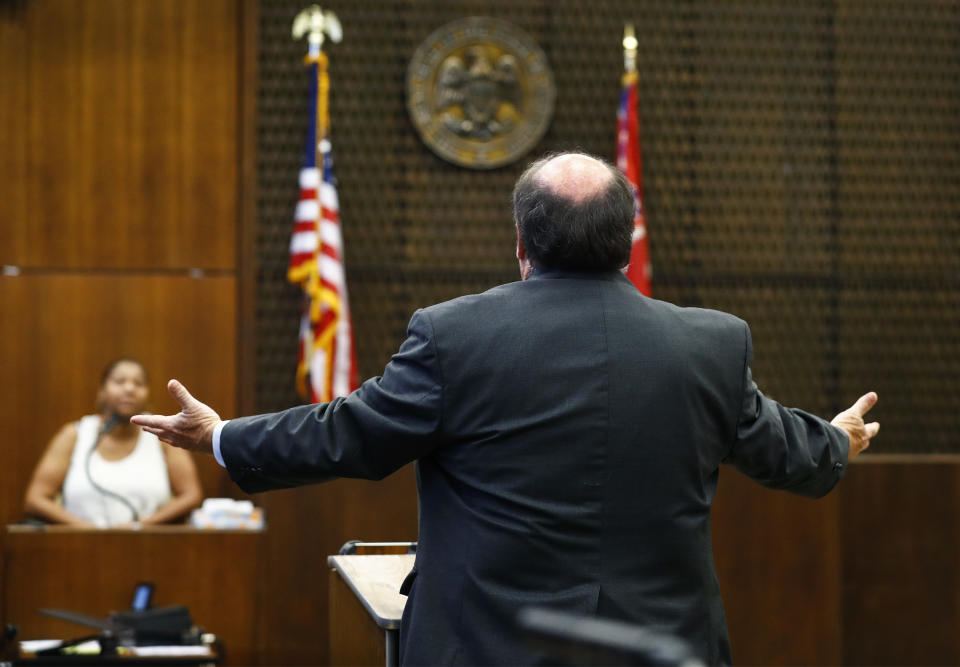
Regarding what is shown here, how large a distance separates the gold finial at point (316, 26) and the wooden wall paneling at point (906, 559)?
3806mm

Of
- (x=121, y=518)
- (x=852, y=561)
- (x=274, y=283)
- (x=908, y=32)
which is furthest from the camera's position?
(x=908, y=32)

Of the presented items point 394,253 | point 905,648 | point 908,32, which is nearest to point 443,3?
point 394,253

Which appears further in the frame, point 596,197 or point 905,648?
point 905,648

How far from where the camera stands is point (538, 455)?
224 cm

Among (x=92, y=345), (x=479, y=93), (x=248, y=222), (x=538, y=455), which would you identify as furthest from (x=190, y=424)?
(x=479, y=93)

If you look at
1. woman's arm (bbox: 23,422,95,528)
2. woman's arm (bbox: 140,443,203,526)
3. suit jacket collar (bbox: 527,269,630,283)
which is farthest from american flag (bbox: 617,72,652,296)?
suit jacket collar (bbox: 527,269,630,283)

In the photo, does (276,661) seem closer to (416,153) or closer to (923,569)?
(416,153)

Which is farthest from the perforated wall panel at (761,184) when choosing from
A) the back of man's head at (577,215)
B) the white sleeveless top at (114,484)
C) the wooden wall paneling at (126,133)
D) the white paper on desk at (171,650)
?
the back of man's head at (577,215)

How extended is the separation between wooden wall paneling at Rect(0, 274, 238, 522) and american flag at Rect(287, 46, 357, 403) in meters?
0.61

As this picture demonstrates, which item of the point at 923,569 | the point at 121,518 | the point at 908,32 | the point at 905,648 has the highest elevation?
the point at 908,32

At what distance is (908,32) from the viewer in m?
7.55

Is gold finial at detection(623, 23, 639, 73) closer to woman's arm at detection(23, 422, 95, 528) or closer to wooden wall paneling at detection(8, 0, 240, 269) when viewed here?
wooden wall paneling at detection(8, 0, 240, 269)

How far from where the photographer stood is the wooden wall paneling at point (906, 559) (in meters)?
6.57

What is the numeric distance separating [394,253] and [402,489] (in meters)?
1.67
